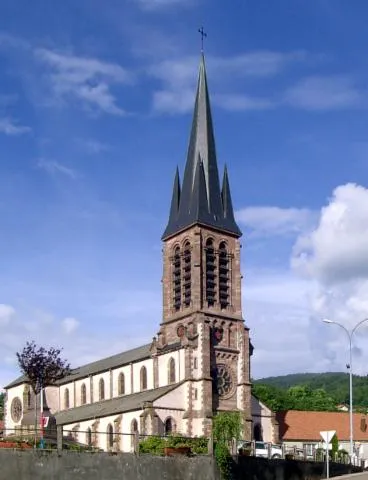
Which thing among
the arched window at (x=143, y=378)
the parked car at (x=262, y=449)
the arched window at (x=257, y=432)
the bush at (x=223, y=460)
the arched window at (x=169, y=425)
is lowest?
the arched window at (x=257, y=432)

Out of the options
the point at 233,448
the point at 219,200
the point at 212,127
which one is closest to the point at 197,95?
the point at 212,127

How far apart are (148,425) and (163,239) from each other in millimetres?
20996

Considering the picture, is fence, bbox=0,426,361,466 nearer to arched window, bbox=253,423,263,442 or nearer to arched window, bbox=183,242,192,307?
arched window, bbox=253,423,263,442

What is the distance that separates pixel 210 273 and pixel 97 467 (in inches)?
1800

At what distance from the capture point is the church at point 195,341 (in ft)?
247

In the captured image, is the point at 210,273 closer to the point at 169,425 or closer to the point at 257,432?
the point at 169,425

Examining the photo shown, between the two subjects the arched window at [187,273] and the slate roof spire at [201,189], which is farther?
the slate roof spire at [201,189]

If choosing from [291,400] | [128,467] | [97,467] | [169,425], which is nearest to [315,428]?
[169,425]

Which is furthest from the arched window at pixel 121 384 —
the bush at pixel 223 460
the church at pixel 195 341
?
the bush at pixel 223 460

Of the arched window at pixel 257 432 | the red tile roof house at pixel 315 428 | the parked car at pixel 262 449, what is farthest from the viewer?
the red tile roof house at pixel 315 428

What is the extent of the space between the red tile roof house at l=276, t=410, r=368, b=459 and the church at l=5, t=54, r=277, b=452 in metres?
8.36

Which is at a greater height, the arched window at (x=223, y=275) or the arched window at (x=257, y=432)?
the arched window at (x=223, y=275)

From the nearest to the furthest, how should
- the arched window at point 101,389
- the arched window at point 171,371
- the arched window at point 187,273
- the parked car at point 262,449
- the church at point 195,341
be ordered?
the parked car at point 262,449 → the church at point 195,341 → the arched window at point 171,371 → the arched window at point 187,273 → the arched window at point 101,389

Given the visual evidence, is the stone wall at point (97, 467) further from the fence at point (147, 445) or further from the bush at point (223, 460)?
the bush at point (223, 460)
